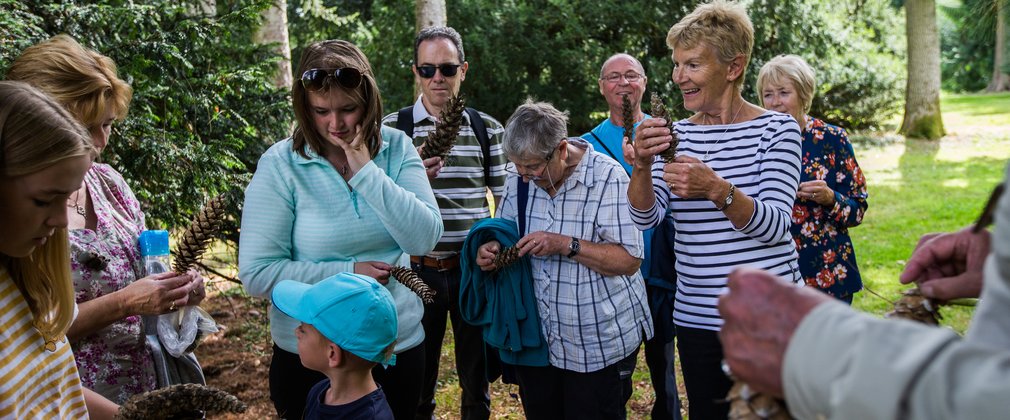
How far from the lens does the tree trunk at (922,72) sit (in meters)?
17.8

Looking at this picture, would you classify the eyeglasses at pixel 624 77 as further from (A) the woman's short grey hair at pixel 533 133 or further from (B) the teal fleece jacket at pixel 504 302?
(B) the teal fleece jacket at pixel 504 302

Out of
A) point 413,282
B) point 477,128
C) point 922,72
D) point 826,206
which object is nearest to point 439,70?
point 477,128

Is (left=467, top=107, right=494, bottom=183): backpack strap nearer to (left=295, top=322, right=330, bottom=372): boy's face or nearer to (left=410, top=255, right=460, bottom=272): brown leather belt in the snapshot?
(left=410, top=255, right=460, bottom=272): brown leather belt

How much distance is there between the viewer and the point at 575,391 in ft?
11.9

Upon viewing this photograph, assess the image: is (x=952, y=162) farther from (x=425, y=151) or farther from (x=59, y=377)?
(x=59, y=377)

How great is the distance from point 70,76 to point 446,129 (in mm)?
1632

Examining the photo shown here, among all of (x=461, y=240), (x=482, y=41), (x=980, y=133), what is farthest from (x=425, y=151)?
(x=980, y=133)

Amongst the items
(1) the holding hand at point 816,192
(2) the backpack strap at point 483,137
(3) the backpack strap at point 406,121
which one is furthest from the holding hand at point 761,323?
(3) the backpack strap at point 406,121

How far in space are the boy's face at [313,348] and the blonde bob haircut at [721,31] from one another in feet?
6.33

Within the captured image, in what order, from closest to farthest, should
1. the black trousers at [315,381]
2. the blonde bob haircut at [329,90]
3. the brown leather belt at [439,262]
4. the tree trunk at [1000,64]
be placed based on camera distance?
the blonde bob haircut at [329,90] → the black trousers at [315,381] → the brown leather belt at [439,262] → the tree trunk at [1000,64]

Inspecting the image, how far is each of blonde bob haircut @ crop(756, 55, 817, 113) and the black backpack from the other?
1.75m

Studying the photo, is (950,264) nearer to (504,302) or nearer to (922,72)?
(504,302)

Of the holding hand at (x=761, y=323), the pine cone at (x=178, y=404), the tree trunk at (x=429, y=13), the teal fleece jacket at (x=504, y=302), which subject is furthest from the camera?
the tree trunk at (x=429, y=13)

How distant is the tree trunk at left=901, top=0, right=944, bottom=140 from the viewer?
17.8 m
